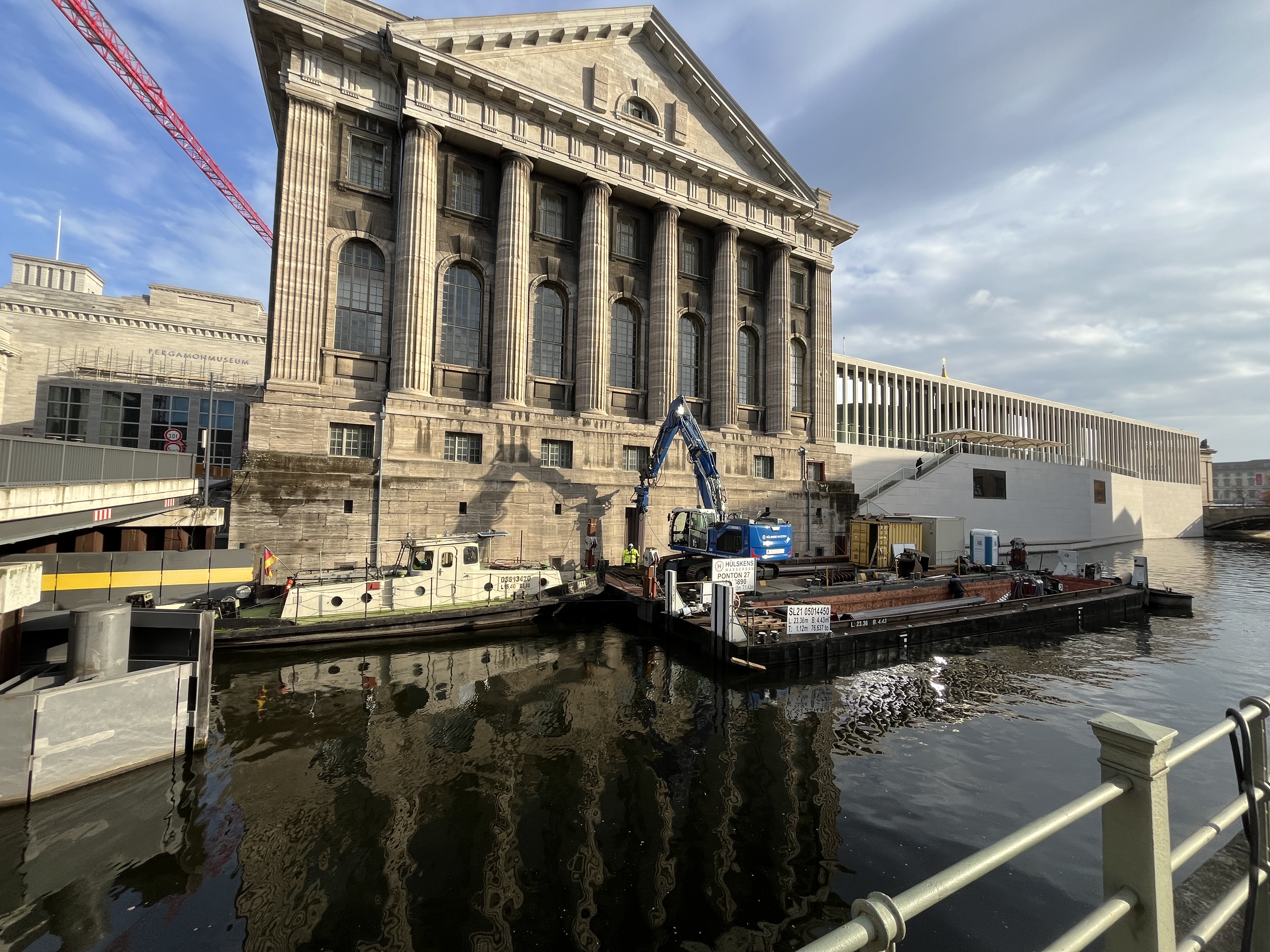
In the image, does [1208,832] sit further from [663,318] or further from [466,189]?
[466,189]

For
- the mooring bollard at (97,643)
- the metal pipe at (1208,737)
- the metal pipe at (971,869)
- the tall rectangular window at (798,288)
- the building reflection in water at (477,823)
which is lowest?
the building reflection in water at (477,823)

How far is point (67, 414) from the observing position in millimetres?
41062

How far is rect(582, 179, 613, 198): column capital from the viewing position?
115 ft

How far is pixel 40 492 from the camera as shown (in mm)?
11953

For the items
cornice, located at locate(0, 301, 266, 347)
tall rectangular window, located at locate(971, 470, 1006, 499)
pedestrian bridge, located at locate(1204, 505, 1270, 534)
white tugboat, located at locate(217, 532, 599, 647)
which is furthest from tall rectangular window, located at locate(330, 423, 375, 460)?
pedestrian bridge, located at locate(1204, 505, 1270, 534)

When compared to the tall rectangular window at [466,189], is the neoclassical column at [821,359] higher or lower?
lower

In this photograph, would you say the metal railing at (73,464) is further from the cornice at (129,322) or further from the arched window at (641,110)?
the cornice at (129,322)

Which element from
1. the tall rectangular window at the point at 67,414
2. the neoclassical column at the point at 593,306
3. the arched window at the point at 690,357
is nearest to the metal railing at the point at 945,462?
the arched window at the point at 690,357

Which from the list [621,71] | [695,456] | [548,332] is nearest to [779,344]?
[695,456]

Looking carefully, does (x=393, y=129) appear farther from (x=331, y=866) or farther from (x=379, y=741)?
(x=331, y=866)

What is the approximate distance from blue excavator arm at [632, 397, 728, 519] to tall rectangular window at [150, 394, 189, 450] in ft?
125

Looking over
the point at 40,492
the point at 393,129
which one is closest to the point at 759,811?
the point at 40,492

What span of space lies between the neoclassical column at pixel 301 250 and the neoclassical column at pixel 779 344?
29.5 metres

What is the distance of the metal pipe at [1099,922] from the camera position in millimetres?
2193
